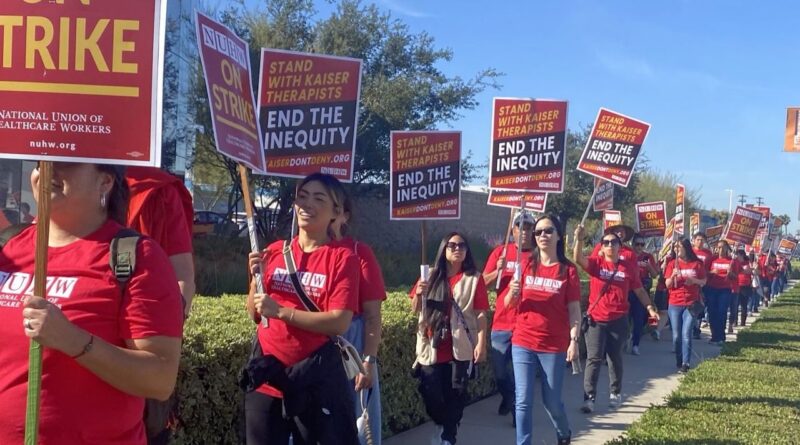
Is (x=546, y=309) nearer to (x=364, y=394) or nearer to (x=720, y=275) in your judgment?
(x=364, y=394)

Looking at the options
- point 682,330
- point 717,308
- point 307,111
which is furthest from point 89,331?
point 717,308

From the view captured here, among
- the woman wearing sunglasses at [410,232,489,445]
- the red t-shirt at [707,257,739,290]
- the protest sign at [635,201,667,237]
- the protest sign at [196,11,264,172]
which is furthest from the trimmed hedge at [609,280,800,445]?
the protest sign at [635,201,667,237]

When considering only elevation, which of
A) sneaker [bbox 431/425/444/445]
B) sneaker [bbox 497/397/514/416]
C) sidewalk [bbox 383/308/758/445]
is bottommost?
sidewalk [bbox 383/308/758/445]

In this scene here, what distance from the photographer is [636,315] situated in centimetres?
1434

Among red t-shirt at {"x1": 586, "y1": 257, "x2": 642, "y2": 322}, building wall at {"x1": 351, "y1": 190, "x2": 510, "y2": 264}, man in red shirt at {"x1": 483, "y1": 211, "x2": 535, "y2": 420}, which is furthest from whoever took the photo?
building wall at {"x1": 351, "y1": 190, "x2": 510, "y2": 264}

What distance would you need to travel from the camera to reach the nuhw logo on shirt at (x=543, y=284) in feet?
22.7

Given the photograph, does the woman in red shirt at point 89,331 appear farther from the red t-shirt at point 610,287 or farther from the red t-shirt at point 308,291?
the red t-shirt at point 610,287

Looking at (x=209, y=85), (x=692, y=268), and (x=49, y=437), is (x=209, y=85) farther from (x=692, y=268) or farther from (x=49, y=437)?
(x=692, y=268)

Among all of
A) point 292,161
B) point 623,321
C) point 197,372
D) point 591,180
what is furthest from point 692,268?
point 591,180

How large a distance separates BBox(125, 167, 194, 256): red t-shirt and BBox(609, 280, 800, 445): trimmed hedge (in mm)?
4254

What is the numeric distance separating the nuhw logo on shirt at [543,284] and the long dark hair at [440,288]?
1.67ft

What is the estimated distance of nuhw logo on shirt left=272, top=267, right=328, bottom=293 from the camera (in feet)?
14.4

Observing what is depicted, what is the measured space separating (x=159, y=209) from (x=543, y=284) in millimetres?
4039

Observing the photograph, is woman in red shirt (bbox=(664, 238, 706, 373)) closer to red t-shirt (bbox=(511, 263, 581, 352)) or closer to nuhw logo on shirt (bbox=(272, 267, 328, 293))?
red t-shirt (bbox=(511, 263, 581, 352))
